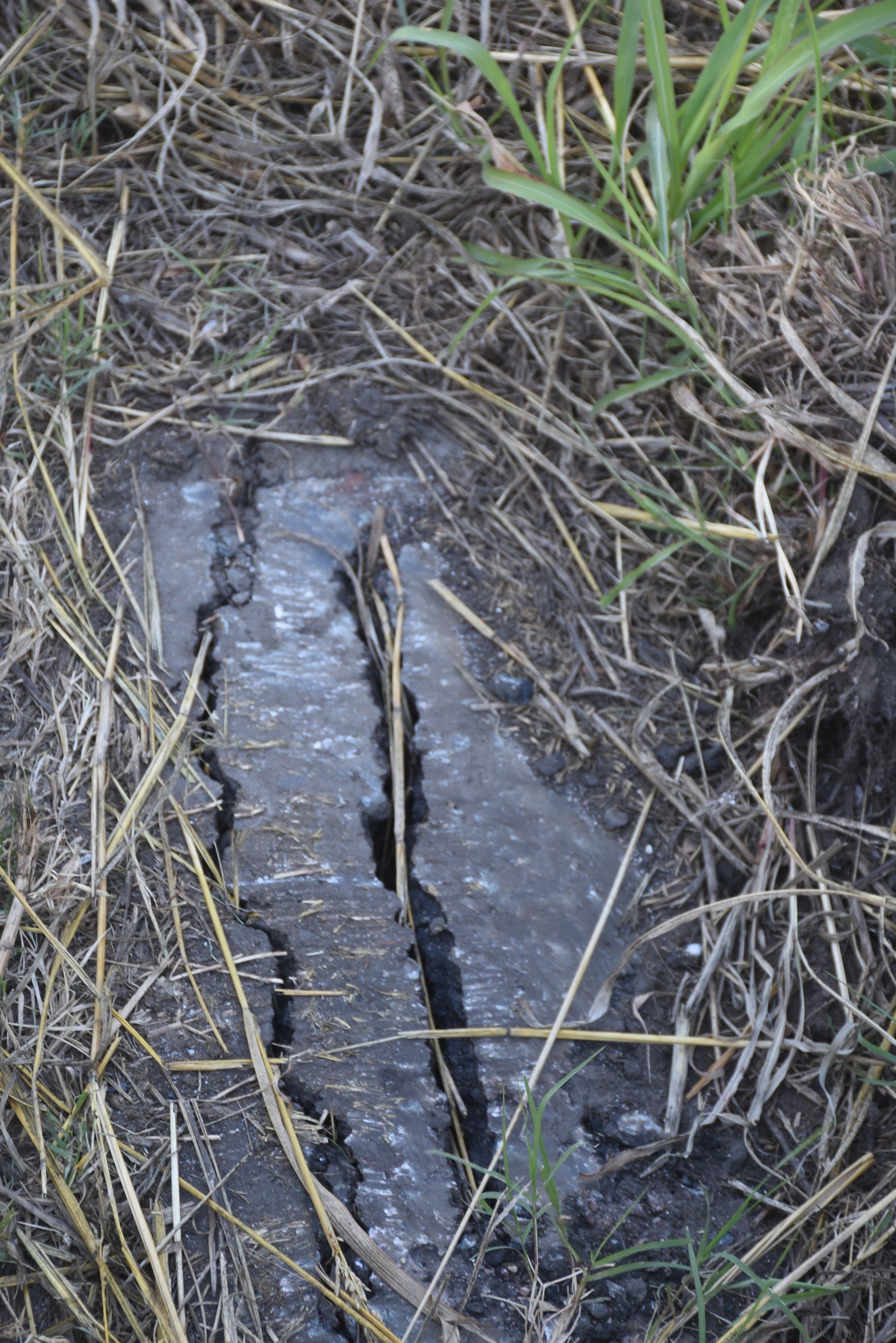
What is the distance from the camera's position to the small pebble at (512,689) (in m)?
1.70

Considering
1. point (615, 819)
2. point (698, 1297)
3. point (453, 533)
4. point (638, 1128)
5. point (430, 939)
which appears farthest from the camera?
point (453, 533)

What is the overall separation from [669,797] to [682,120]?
1.28m

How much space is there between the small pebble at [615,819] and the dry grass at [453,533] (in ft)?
0.19

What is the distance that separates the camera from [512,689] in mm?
1707

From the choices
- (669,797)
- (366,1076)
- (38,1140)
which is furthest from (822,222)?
(38,1140)

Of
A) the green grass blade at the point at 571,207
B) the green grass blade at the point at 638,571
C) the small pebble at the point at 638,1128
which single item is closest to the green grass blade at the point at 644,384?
the green grass blade at the point at 571,207

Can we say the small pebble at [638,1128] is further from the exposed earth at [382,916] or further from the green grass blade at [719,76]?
the green grass blade at [719,76]

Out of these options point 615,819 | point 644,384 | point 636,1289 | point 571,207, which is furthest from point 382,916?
point 571,207

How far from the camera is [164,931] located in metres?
1.42

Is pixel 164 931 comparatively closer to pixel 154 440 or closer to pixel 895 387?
pixel 154 440

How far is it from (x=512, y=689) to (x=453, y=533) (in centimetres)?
36

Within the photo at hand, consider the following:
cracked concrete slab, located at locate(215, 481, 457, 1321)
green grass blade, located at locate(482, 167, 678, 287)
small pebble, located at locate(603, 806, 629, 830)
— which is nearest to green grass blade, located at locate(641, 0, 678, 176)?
green grass blade, located at locate(482, 167, 678, 287)

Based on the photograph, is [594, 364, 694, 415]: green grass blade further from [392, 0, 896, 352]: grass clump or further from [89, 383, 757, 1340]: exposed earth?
[89, 383, 757, 1340]: exposed earth

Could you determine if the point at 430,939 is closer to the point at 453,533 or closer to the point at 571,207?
the point at 453,533
